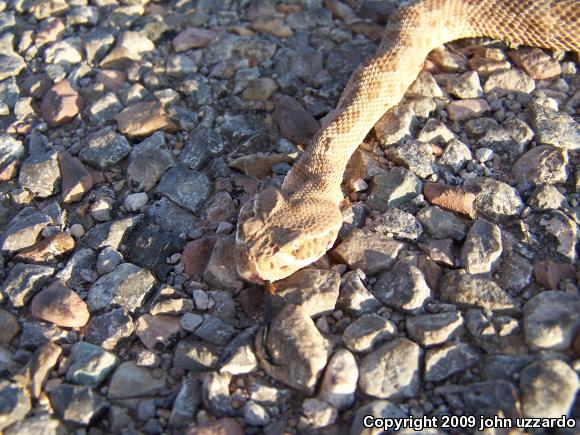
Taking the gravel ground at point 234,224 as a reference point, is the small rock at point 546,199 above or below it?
above

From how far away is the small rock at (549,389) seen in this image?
127 inches

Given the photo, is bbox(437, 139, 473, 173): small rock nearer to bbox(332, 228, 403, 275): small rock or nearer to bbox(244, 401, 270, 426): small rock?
bbox(332, 228, 403, 275): small rock

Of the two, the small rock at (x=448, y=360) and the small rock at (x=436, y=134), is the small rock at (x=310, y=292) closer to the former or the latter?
the small rock at (x=448, y=360)

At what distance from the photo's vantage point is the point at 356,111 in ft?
15.9

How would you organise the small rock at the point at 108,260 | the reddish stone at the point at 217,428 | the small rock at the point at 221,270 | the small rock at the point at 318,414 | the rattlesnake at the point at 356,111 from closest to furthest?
the reddish stone at the point at 217,428 → the small rock at the point at 318,414 → the rattlesnake at the point at 356,111 → the small rock at the point at 221,270 → the small rock at the point at 108,260

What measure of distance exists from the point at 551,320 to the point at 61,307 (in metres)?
3.21

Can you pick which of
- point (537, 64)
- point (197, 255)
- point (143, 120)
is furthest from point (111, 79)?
point (537, 64)

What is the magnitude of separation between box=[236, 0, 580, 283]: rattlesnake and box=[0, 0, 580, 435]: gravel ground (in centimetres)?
16

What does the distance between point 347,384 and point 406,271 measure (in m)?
0.93

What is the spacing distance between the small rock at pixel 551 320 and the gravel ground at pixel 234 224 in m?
0.01

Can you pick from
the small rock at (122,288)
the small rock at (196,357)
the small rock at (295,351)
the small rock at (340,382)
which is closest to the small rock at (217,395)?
the small rock at (196,357)

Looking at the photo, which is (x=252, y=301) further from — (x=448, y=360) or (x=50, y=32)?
(x=50, y=32)

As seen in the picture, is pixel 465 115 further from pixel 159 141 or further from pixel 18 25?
pixel 18 25

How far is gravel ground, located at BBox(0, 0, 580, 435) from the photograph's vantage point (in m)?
3.45
